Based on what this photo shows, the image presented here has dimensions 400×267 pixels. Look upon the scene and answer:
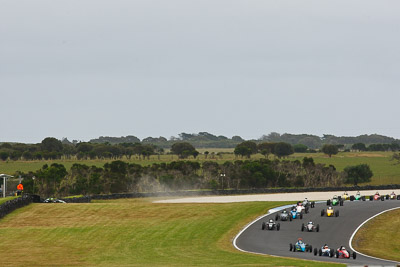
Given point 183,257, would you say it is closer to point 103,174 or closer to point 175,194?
point 175,194

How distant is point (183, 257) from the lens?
145 feet

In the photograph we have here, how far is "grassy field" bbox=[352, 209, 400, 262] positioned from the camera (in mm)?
48188

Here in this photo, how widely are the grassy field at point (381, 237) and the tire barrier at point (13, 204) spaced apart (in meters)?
31.8

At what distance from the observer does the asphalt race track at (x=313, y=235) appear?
43.7m

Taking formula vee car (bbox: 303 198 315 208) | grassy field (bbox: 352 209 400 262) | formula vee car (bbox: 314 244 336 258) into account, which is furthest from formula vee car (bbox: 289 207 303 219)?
formula vee car (bbox: 314 244 336 258)

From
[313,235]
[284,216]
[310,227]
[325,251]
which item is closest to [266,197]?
[284,216]

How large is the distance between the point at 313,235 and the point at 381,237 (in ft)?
19.3

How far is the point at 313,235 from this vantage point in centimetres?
5244

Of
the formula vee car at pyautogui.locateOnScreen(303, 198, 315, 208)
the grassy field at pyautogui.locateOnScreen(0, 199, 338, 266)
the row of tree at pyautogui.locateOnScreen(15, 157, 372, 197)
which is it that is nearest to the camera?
the grassy field at pyautogui.locateOnScreen(0, 199, 338, 266)

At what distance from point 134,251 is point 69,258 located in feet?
14.9

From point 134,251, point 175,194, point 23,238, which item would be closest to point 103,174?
point 175,194

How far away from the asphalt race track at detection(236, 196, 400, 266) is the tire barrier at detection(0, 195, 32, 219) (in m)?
23.2

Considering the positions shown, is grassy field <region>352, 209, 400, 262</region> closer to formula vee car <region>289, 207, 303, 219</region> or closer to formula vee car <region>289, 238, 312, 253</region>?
formula vee car <region>289, 238, 312, 253</region>

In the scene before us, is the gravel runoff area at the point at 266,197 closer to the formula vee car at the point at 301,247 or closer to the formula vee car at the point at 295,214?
the formula vee car at the point at 295,214
